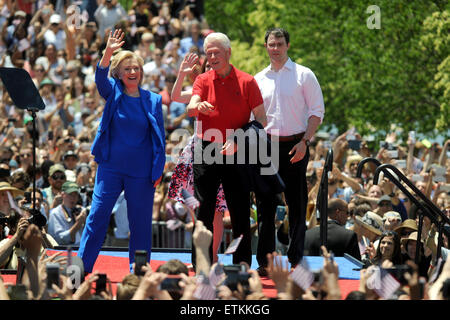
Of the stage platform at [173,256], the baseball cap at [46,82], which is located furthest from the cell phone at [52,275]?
the baseball cap at [46,82]

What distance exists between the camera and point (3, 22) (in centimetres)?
2242

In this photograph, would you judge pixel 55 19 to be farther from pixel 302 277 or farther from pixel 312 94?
pixel 302 277

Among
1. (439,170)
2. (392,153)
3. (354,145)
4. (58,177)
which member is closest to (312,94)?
(354,145)

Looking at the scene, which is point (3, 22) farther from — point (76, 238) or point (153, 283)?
point (153, 283)

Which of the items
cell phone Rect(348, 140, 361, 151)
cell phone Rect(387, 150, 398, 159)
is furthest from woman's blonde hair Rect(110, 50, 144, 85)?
cell phone Rect(387, 150, 398, 159)

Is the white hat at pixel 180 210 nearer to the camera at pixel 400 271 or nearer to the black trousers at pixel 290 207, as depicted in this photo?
the black trousers at pixel 290 207

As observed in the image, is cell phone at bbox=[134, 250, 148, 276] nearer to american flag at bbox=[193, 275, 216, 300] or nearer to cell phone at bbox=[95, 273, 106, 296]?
cell phone at bbox=[95, 273, 106, 296]

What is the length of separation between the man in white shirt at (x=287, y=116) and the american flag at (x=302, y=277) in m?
2.37

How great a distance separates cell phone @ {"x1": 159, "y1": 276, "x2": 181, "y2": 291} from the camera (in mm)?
5885

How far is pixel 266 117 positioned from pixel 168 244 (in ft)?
18.0

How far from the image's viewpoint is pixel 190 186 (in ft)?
27.8

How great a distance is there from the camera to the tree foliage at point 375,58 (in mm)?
18125

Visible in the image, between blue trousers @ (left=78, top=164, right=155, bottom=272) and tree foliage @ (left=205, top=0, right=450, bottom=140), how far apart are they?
10069 mm

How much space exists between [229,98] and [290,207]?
1188mm
